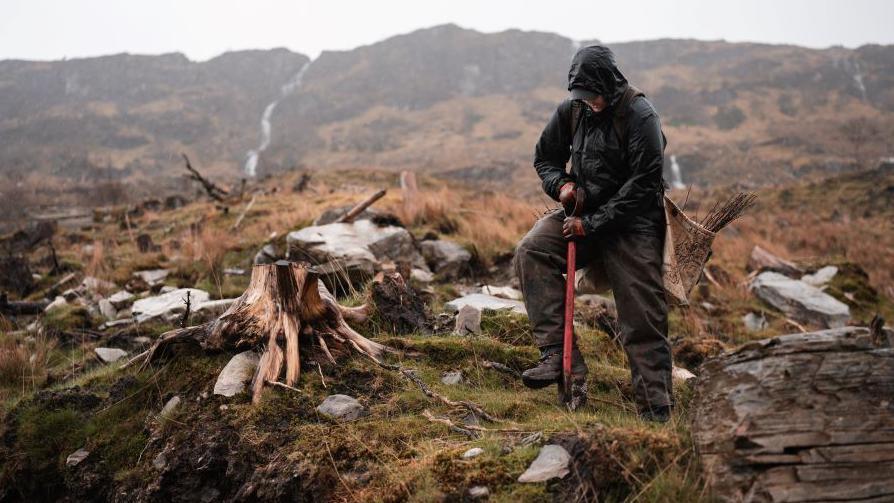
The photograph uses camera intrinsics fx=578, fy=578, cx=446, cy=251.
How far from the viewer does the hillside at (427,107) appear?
5819 centimetres


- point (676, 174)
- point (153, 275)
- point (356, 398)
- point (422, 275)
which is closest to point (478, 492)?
point (356, 398)

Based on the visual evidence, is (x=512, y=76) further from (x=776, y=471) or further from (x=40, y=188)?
(x=776, y=471)

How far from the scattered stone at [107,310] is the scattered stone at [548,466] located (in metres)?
6.35

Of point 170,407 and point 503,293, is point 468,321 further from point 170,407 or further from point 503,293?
point 170,407

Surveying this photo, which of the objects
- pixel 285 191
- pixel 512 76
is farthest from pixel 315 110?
pixel 285 191

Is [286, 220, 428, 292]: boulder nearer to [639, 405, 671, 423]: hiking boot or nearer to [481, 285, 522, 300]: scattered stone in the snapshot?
[481, 285, 522, 300]: scattered stone

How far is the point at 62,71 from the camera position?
11431 centimetres

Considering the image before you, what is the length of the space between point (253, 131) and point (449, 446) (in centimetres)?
9708

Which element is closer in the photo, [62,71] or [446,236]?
[446,236]

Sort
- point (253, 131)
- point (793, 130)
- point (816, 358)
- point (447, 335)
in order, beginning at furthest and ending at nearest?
1. point (253, 131)
2. point (793, 130)
3. point (447, 335)
4. point (816, 358)

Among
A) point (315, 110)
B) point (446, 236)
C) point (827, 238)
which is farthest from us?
point (315, 110)

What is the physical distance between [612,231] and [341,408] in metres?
1.94

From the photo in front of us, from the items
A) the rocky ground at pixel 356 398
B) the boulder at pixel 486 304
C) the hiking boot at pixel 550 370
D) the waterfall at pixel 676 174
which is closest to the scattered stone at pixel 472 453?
the rocky ground at pixel 356 398

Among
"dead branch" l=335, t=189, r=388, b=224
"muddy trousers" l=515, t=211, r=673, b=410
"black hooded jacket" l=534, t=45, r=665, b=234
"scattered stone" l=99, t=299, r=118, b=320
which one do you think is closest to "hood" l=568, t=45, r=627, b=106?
Result: "black hooded jacket" l=534, t=45, r=665, b=234
